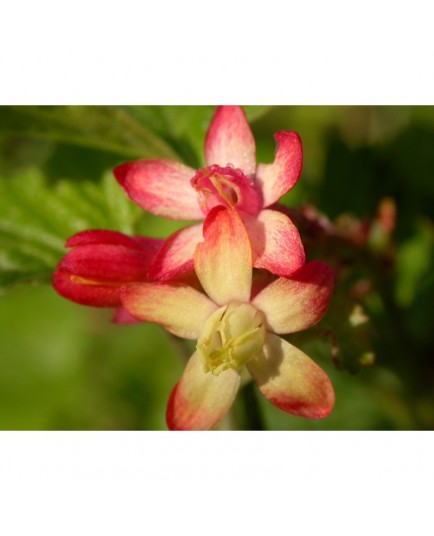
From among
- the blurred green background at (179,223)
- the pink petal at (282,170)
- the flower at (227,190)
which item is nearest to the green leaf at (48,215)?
the blurred green background at (179,223)

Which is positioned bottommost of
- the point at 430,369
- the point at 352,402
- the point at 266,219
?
the point at 352,402

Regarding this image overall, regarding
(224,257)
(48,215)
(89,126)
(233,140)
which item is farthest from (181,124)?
(224,257)

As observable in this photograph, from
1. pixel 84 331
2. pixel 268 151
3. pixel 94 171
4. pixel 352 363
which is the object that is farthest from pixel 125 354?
pixel 352 363

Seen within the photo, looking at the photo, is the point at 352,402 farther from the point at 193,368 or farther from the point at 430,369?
the point at 193,368

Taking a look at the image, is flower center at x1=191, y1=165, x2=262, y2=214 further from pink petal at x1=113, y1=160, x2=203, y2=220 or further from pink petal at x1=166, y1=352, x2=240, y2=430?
pink petal at x1=166, y1=352, x2=240, y2=430

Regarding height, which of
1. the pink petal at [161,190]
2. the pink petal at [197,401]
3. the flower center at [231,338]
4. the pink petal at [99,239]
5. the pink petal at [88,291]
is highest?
the pink petal at [161,190]

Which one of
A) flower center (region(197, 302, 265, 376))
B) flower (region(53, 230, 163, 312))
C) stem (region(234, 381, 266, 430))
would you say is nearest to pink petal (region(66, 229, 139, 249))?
flower (region(53, 230, 163, 312))

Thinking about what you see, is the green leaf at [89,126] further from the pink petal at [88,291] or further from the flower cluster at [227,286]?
the pink petal at [88,291]
